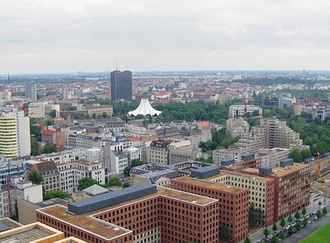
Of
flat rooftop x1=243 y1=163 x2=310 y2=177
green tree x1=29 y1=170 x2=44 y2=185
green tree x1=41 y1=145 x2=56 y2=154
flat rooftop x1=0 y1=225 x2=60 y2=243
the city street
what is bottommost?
the city street

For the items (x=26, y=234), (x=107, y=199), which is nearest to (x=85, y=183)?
(x=107, y=199)

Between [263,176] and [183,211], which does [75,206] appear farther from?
[263,176]

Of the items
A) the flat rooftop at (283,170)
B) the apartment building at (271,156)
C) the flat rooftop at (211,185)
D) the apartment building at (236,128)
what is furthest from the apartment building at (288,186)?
the apartment building at (236,128)

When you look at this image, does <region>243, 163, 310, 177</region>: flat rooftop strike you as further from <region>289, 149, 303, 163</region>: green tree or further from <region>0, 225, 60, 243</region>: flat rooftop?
<region>0, 225, 60, 243</region>: flat rooftop

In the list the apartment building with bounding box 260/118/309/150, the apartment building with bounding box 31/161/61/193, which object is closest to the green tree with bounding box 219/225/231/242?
the apartment building with bounding box 31/161/61/193

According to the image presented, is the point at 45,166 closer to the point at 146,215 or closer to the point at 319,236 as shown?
the point at 146,215

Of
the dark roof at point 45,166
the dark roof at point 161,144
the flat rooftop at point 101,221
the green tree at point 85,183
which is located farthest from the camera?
the dark roof at point 161,144

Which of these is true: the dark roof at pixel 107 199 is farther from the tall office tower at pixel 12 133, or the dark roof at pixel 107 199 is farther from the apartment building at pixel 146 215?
the tall office tower at pixel 12 133
